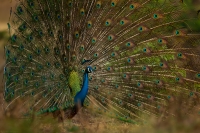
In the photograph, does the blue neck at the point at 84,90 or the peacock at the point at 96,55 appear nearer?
the blue neck at the point at 84,90

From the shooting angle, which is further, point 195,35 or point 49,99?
point 49,99

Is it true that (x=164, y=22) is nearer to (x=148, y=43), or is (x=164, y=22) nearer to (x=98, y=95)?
(x=148, y=43)

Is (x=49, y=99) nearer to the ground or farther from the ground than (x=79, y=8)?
nearer to the ground

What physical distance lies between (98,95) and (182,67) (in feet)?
5.15

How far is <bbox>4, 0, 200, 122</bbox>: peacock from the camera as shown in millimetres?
7957

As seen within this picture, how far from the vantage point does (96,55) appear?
323 inches

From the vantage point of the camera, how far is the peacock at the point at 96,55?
796 centimetres

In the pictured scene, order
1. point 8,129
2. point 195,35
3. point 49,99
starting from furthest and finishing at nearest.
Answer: point 49,99 → point 195,35 → point 8,129

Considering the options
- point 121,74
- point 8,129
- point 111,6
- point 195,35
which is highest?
point 111,6

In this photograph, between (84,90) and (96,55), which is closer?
(84,90)

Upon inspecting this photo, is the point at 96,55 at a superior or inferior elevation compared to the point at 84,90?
superior

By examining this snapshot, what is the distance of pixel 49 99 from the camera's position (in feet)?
26.5

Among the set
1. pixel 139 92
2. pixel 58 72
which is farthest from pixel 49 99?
pixel 139 92

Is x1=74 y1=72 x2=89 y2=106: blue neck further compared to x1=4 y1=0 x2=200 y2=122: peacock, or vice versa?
x1=4 y1=0 x2=200 y2=122: peacock
